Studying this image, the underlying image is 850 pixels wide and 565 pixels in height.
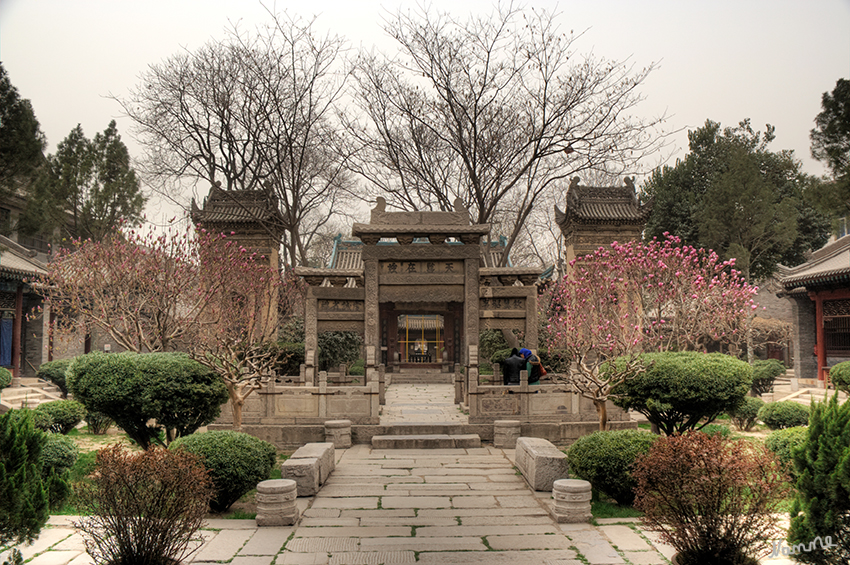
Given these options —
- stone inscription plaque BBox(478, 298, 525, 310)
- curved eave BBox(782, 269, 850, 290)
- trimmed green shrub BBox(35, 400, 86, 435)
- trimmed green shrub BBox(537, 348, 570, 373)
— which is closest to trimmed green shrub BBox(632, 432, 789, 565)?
stone inscription plaque BBox(478, 298, 525, 310)

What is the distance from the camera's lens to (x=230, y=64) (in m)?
17.4

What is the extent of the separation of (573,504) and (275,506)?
10.9 feet

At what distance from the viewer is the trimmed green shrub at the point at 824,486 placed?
466cm

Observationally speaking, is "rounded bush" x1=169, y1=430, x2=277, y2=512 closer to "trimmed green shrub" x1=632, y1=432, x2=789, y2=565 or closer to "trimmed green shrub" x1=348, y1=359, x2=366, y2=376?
"trimmed green shrub" x1=632, y1=432, x2=789, y2=565

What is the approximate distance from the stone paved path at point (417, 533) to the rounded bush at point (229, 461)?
0.41m

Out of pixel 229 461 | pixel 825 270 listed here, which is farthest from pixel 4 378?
pixel 825 270

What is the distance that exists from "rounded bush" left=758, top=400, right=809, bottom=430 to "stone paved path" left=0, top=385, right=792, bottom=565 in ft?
23.6

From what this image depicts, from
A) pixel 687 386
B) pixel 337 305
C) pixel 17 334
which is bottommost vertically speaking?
pixel 687 386

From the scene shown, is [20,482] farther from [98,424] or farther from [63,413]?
[98,424]

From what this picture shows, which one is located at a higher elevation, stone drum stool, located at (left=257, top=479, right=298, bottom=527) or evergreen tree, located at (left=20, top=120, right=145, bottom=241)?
evergreen tree, located at (left=20, top=120, right=145, bottom=241)

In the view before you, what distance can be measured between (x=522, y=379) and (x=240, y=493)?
6623mm

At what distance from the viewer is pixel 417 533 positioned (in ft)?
20.7

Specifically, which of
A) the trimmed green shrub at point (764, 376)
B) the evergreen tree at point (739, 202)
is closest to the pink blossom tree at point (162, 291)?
the trimmed green shrub at point (764, 376)

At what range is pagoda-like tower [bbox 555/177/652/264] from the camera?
1022 inches
